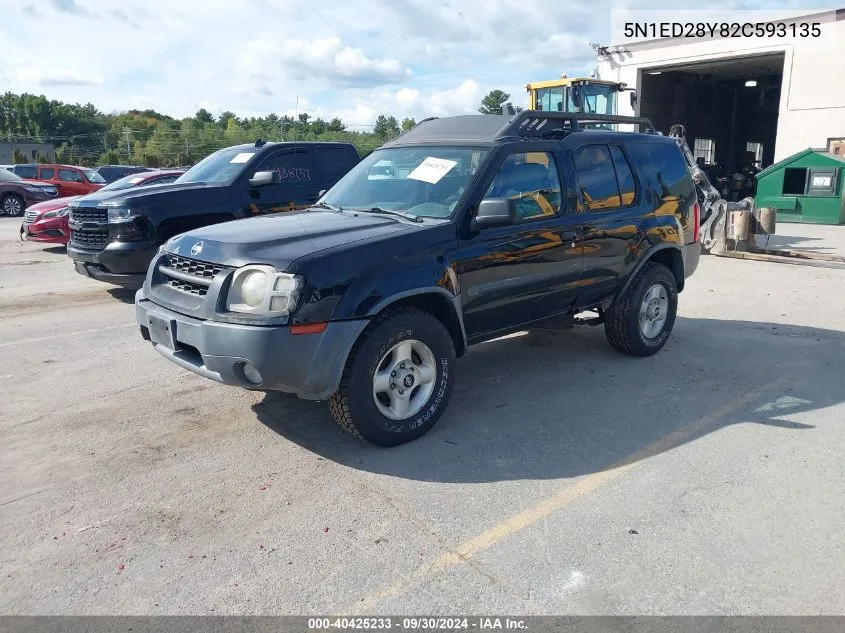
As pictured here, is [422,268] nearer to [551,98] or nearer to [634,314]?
[634,314]

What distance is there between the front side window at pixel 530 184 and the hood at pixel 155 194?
480 centimetres

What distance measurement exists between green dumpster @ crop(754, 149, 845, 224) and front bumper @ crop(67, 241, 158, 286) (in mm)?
15852

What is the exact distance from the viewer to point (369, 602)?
2.77 meters

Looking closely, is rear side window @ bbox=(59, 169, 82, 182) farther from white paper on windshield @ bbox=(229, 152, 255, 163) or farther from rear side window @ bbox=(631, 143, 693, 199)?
rear side window @ bbox=(631, 143, 693, 199)

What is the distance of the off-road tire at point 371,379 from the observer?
388 centimetres

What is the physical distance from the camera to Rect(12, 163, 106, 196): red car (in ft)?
68.8

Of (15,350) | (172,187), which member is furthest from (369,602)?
(172,187)

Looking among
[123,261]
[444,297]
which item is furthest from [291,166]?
[444,297]

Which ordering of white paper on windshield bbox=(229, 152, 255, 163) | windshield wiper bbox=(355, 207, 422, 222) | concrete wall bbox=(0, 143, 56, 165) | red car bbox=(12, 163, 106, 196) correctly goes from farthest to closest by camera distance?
concrete wall bbox=(0, 143, 56, 165)
red car bbox=(12, 163, 106, 196)
white paper on windshield bbox=(229, 152, 255, 163)
windshield wiper bbox=(355, 207, 422, 222)

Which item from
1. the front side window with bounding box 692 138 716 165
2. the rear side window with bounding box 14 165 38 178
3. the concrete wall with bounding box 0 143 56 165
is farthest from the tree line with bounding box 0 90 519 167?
the rear side window with bounding box 14 165 38 178

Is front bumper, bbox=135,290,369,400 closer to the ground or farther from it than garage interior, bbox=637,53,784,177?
closer to the ground

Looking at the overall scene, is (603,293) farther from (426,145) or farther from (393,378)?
(393,378)

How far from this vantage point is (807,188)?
685 inches

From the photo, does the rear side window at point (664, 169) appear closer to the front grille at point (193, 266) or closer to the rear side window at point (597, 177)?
the rear side window at point (597, 177)
